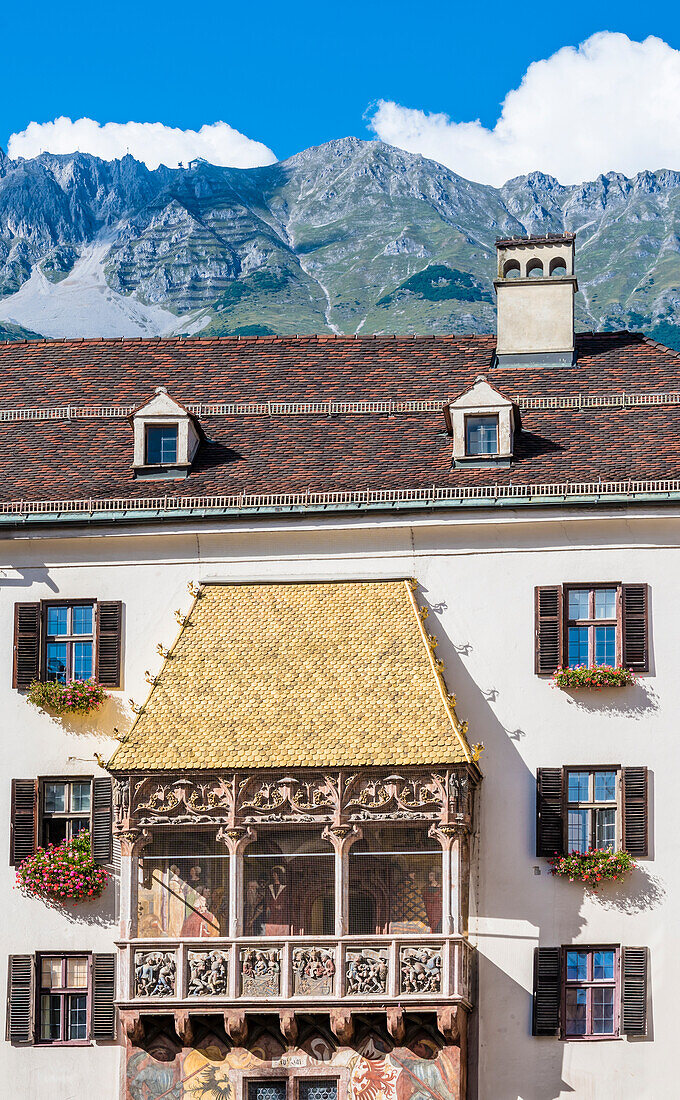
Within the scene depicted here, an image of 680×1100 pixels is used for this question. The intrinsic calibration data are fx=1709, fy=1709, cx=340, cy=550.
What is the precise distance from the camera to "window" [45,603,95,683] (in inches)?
1315

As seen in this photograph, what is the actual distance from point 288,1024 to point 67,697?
25.4ft

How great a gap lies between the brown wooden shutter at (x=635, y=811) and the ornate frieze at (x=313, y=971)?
5.97 m

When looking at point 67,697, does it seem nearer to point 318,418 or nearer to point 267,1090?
point 267,1090

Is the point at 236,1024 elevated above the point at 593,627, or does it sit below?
below

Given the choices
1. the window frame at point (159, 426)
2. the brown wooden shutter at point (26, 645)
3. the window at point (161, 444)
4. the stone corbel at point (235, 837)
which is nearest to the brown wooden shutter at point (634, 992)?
the stone corbel at point (235, 837)

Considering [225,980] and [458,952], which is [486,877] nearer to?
[458,952]

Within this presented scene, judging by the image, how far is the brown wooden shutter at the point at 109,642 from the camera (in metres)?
33.2

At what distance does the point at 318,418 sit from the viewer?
36.7 meters

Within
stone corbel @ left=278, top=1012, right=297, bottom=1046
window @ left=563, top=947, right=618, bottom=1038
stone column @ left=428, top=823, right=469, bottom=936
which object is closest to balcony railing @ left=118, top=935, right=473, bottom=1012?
stone corbel @ left=278, top=1012, right=297, bottom=1046

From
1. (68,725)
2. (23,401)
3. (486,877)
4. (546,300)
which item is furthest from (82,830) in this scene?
(546,300)

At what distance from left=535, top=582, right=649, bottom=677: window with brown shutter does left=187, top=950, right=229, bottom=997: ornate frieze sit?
8092 millimetres

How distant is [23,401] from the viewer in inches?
1501

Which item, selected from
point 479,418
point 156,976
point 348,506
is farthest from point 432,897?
point 479,418

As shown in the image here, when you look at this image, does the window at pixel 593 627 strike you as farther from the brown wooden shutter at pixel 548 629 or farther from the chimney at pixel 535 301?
the chimney at pixel 535 301
